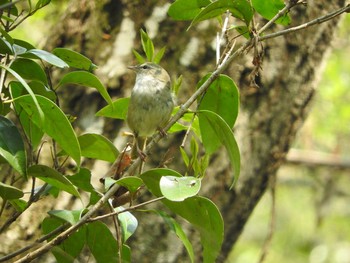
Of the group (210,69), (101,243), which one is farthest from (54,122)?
(210,69)

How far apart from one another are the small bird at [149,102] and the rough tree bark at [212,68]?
0.17m

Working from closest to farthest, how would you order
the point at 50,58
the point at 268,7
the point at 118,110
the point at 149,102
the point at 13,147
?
1. the point at 13,147
2. the point at 50,58
3. the point at 268,7
4. the point at 118,110
5. the point at 149,102

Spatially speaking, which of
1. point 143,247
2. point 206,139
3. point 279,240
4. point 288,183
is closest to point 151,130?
point 143,247

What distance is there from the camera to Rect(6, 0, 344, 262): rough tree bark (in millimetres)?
2291

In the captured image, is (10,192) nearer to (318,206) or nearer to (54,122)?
(54,122)

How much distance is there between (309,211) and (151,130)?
6.22m

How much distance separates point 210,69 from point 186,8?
2.97 ft

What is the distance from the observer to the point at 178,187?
47.6 inches

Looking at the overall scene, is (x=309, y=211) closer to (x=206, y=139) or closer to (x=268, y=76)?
(x=268, y=76)

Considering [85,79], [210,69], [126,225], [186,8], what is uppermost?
[186,8]

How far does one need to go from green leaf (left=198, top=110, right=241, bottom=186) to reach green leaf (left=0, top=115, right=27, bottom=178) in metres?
0.38

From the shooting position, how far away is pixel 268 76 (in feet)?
8.21

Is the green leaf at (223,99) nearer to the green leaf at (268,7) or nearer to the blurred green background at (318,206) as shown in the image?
the green leaf at (268,7)

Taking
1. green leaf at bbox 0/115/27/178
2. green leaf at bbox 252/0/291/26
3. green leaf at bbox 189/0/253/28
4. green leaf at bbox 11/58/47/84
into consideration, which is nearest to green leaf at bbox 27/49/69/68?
green leaf at bbox 11/58/47/84
